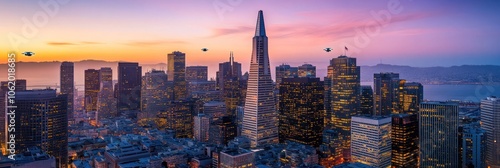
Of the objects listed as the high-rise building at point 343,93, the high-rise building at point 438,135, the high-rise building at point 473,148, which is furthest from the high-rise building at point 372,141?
the high-rise building at point 343,93

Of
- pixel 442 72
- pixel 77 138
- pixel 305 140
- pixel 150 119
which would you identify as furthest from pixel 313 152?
pixel 150 119

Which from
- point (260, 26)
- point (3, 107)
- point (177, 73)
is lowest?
point (3, 107)

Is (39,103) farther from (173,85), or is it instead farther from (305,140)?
(173,85)

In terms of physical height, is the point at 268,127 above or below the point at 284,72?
below

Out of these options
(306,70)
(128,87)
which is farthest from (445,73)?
(128,87)

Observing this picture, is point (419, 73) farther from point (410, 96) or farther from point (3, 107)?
point (3, 107)

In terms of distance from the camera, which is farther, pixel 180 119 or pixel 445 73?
pixel 180 119
